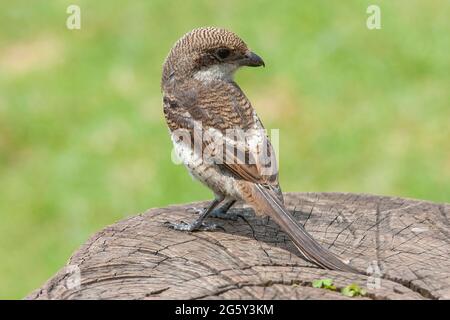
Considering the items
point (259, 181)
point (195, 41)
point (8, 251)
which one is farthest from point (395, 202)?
point (8, 251)

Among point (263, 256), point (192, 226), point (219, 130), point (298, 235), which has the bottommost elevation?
point (263, 256)

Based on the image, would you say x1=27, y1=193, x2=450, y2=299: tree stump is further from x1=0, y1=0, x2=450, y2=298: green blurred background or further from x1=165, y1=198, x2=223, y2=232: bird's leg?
x1=0, y1=0, x2=450, y2=298: green blurred background

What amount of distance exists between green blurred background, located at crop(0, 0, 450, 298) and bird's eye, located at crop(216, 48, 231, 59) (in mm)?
4377

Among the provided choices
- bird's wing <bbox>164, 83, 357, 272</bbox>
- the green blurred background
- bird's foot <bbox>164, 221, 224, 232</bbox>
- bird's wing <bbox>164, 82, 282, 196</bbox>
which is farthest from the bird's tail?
the green blurred background

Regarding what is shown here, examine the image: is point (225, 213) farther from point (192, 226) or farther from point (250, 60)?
point (250, 60)

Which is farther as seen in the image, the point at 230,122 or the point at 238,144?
the point at 230,122

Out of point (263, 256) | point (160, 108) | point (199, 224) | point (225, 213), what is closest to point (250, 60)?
point (225, 213)

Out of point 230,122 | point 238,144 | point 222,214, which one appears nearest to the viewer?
point 238,144

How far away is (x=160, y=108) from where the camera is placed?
12.8 metres

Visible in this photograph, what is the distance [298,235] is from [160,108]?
23.2ft

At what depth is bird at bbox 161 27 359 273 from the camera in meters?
6.39

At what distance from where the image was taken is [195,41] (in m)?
6.92

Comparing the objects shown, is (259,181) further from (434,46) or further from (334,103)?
(434,46)

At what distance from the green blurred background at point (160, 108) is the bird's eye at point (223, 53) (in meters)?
4.38
